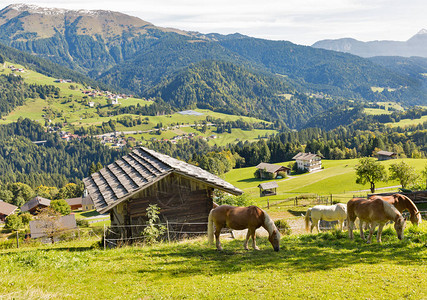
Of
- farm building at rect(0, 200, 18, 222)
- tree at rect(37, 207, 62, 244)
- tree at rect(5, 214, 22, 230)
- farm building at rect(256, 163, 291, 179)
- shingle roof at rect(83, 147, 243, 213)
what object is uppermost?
shingle roof at rect(83, 147, 243, 213)

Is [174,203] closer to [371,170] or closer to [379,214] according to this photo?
[379,214]

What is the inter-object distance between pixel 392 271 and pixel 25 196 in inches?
6822

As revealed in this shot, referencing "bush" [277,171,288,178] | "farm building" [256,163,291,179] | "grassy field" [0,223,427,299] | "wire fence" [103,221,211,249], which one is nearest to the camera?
"grassy field" [0,223,427,299]

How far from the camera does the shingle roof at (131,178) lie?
64.6ft

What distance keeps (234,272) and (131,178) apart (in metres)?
11.8

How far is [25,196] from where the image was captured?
15538 cm

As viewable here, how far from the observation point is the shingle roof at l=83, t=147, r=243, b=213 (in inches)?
775

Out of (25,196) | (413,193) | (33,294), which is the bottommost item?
(25,196)

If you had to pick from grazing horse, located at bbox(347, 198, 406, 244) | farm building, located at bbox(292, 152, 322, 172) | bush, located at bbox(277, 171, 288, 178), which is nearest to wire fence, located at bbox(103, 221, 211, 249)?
grazing horse, located at bbox(347, 198, 406, 244)

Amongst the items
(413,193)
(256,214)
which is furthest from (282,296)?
(413,193)

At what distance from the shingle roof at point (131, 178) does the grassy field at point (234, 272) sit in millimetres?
4416

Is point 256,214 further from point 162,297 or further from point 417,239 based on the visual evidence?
point 417,239

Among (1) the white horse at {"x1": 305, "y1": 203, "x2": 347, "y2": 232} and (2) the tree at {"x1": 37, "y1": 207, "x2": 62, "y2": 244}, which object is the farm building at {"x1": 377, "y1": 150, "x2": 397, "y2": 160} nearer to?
(2) the tree at {"x1": 37, "y1": 207, "x2": 62, "y2": 244}

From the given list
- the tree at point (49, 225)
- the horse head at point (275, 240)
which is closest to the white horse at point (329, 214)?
the horse head at point (275, 240)
